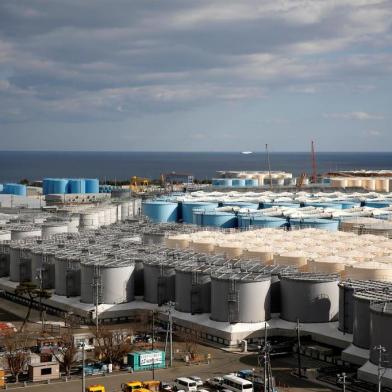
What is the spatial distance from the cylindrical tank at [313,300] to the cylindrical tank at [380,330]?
3.55m

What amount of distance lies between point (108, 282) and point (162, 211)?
18.8m

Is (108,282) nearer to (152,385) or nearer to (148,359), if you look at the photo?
(148,359)

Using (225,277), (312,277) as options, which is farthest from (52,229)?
(312,277)

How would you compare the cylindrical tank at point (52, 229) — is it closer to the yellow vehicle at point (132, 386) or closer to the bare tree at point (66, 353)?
the bare tree at point (66, 353)

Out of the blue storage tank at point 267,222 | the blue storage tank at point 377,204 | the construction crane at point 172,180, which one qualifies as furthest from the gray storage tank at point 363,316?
the construction crane at point 172,180

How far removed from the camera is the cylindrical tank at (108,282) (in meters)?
22.1

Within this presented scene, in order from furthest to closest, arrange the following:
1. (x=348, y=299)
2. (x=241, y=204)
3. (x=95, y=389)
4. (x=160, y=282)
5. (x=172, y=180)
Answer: (x=172, y=180)
(x=241, y=204)
(x=160, y=282)
(x=348, y=299)
(x=95, y=389)

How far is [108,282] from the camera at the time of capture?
22156 millimetres

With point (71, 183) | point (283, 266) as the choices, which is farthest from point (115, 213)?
point (283, 266)

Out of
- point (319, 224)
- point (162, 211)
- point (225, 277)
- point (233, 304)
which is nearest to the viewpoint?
point (233, 304)

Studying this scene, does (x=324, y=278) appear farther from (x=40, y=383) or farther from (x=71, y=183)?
(x=71, y=183)

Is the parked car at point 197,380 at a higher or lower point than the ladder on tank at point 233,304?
lower

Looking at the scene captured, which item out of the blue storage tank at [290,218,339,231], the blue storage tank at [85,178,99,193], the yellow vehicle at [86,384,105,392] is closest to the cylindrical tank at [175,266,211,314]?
the yellow vehicle at [86,384,105,392]

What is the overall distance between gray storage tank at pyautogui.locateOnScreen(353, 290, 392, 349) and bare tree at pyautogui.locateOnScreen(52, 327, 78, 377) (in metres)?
6.52
